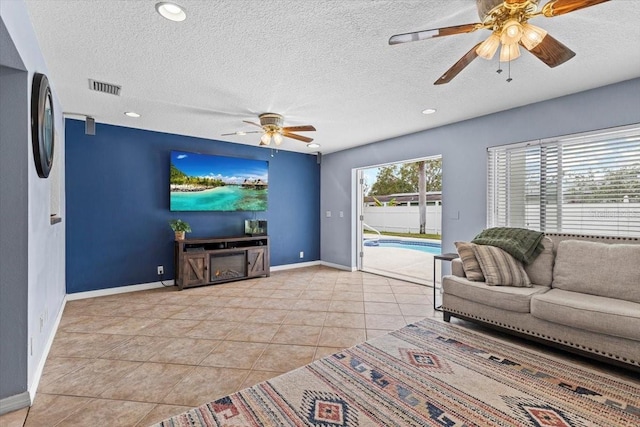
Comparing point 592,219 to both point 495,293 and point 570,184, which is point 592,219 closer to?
point 570,184

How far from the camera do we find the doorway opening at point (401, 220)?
5.86 meters

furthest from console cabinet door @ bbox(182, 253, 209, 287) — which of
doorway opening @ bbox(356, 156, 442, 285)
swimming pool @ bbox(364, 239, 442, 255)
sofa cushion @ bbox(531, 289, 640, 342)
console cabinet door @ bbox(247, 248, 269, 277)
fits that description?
swimming pool @ bbox(364, 239, 442, 255)

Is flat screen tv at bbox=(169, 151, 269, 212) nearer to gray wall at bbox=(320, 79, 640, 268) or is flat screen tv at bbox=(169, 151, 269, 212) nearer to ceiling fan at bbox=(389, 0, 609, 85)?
gray wall at bbox=(320, 79, 640, 268)

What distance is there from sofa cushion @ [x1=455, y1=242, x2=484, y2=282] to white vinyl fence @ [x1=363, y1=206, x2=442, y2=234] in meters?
9.49

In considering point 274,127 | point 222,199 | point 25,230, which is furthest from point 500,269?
point 222,199

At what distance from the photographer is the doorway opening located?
586cm

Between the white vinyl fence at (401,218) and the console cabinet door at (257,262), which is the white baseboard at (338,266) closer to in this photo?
the console cabinet door at (257,262)

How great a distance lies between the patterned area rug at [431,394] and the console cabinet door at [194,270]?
285cm

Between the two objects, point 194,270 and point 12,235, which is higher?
point 12,235

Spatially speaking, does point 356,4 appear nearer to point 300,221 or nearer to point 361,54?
point 361,54

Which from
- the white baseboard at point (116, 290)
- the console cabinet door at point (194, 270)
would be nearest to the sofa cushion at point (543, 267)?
the console cabinet door at point (194, 270)

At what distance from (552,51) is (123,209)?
197 inches

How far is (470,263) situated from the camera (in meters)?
3.10

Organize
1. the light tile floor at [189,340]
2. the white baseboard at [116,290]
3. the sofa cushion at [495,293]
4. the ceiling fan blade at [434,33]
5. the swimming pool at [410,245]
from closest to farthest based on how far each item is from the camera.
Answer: the ceiling fan blade at [434,33] < the light tile floor at [189,340] < the sofa cushion at [495,293] < the white baseboard at [116,290] < the swimming pool at [410,245]
